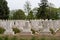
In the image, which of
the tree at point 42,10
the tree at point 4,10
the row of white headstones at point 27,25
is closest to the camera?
the row of white headstones at point 27,25

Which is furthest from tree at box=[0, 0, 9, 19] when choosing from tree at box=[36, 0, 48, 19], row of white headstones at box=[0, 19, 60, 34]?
row of white headstones at box=[0, 19, 60, 34]

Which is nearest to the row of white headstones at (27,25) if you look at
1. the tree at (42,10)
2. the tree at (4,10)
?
the tree at (4,10)

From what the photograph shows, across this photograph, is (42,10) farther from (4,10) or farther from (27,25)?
(27,25)

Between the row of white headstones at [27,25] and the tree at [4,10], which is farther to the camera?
the tree at [4,10]

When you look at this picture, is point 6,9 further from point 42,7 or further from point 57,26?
point 57,26

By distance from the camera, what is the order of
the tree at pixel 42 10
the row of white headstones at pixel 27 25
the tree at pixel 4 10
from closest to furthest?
the row of white headstones at pixel 27 25
the tree at pixel 4 10
the tree at pixel 42 10

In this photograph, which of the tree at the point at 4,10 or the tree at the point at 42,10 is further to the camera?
the tree at the point at 42,10

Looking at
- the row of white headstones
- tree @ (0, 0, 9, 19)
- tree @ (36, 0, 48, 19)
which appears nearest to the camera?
the row of white headstones

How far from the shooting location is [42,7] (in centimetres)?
4575

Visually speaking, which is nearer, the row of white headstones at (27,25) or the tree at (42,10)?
the row of white headstones at (27,25)

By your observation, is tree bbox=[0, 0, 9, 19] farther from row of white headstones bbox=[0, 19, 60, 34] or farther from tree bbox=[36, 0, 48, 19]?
row of white headstones bbox=[0, 19, 60, 34]

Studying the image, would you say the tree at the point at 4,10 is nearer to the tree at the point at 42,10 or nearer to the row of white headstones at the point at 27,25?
the tree at the point at 42,10

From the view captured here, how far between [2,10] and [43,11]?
871 centimetres

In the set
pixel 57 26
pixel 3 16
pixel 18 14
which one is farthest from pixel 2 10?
pixel 57 26
